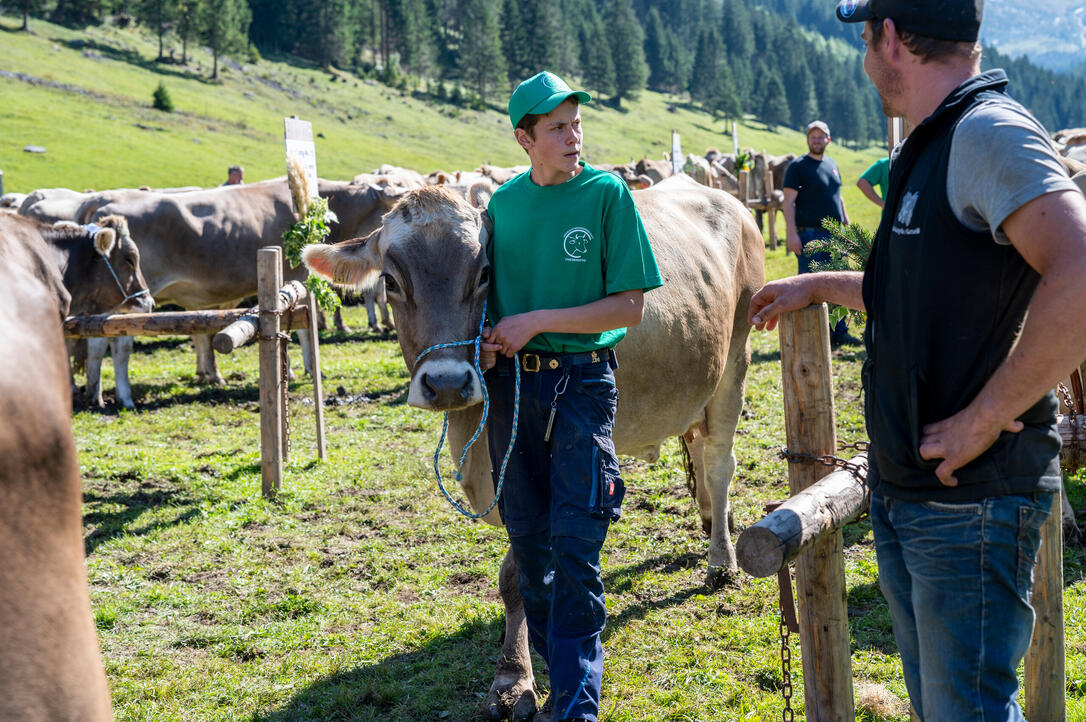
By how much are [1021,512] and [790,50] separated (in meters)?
166

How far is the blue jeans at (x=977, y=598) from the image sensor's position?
2.12 meters

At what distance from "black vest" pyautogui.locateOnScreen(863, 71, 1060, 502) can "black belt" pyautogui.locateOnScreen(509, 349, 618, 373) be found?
4.41ft

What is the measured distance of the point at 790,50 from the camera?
15450 cm

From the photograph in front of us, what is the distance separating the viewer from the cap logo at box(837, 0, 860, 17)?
2447 millimetres

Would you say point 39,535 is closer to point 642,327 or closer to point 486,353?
point 486,353

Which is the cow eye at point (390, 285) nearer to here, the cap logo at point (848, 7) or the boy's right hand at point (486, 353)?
the boy's right hand at point (486, 353)

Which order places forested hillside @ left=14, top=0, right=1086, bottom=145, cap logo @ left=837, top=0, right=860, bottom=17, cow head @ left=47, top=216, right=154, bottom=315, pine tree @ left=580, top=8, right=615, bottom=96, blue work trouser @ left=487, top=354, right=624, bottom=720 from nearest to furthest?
cap logo @ left=837, top=0, right=860, bottom=17, blue work trouser @ left=487, top=354, right=624, bottom=720, cow head @ left=47, top=216, right=154, bottom=315, forested hillside @ left=14, top=0, right=1086, bottom=145, pine tree @ left=580, top=8, right=615, bottom=96

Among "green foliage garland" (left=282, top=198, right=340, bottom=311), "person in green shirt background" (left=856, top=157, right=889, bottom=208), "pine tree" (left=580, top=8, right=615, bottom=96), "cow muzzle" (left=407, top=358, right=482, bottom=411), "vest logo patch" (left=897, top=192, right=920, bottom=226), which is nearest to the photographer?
"vest logo patch" (left=897, top=192, right=920, bottom=226)

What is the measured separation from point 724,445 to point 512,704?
227 cm

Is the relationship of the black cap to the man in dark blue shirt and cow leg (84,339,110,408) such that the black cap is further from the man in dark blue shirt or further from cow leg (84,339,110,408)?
cow leg (84,339,110,408)

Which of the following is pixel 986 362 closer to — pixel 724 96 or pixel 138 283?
pixel 138 283

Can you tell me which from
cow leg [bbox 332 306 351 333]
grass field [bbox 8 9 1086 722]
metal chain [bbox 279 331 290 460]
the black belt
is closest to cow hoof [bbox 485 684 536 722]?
grass field [bbox 8 9 1086 722]

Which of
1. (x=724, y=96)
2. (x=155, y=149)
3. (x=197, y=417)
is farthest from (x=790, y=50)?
(x=197, y=417)

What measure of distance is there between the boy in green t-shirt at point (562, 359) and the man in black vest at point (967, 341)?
1224mm
